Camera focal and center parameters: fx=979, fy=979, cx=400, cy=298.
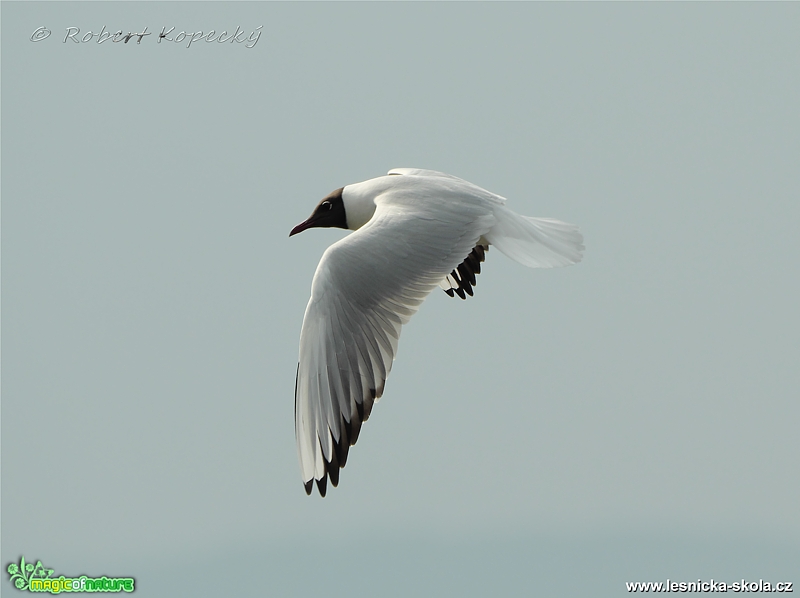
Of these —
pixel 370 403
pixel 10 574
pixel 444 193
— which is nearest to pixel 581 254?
pixel 444 193

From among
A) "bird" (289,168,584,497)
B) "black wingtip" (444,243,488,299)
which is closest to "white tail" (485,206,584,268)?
"bird" (289,168,584,497)

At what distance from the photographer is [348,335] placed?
15.8 feet

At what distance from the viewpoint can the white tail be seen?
18.3ft

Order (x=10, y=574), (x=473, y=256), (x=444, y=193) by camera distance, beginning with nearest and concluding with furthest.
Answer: (x=444, y=193) < (x=10, y=574) < (x=473, y=256)

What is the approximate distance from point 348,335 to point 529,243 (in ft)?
4.56

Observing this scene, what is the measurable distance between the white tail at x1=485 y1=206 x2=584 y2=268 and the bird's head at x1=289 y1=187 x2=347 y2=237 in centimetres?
95

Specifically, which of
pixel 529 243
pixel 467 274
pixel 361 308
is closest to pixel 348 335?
pixel 361 308

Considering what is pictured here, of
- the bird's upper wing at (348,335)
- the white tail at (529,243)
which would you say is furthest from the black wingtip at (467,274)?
the bird's upper wing at (348,335)

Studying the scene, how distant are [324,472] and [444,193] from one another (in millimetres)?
1700

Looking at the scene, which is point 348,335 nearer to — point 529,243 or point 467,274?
point 529,243

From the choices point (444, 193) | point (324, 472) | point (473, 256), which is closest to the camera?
point (324, 472)

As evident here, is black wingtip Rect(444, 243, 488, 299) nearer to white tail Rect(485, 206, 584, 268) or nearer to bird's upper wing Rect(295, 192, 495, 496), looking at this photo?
white tail Rect(485, 206, 584, 268)

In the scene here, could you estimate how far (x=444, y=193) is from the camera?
545cm

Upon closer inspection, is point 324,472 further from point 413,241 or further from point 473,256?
point 473,256
